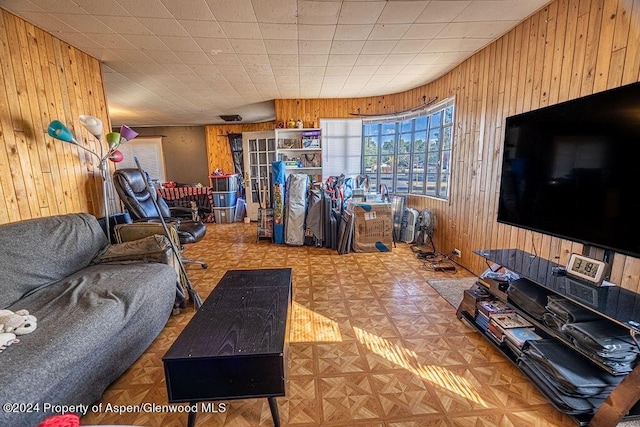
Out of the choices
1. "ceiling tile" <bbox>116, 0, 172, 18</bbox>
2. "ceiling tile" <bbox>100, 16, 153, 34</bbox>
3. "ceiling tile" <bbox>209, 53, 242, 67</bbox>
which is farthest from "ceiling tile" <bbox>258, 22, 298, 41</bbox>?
"ceiling tile" <bbox>100, 16, 153, 34</bbox>

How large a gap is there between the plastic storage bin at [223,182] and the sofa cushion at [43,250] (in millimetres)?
3583

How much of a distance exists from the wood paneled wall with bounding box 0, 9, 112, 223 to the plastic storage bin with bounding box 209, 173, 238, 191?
290 centimetres

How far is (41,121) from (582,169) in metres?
3.73

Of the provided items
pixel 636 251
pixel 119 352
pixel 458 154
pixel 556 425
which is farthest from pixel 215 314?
pixel 458 154

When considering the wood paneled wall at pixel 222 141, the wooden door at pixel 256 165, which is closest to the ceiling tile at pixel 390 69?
the wooden door at pixel 256 165

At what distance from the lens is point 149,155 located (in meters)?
7.16

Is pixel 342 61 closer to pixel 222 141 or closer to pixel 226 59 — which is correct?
pixel 226 59

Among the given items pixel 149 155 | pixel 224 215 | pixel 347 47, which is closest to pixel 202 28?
pixel 347 47

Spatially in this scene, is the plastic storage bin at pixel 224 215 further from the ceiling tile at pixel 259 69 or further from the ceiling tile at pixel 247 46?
the ceiling tile at pixel 247 46

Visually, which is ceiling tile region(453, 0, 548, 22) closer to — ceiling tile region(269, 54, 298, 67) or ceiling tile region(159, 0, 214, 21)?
ceiling tile region(269, 54, 298, 67)

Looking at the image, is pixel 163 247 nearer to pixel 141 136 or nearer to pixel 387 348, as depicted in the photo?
pixel 387 348

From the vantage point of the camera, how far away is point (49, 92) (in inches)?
91.5

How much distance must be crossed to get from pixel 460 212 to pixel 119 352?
11.0 feet

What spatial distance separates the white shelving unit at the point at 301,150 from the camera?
189 inches
